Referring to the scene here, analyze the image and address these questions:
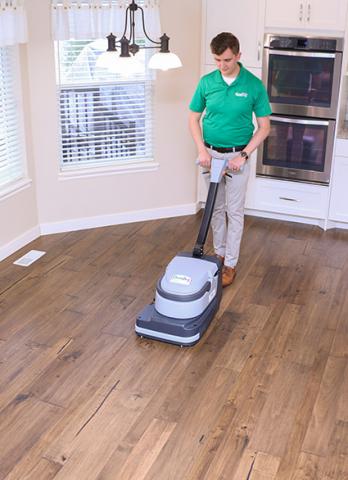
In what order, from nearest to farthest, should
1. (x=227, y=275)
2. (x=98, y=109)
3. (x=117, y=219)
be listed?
(x=227, y=275) < (x=98, y=109) < (x=117, y=219)

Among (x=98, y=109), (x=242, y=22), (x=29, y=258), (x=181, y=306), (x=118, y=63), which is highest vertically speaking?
(x=242, y=22)

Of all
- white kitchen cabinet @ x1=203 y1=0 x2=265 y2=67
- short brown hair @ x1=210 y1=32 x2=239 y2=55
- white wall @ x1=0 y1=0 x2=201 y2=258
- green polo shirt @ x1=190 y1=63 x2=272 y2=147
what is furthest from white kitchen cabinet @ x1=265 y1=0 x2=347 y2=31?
short brown hair @ x1=210 y1=32 x2=239 y2=55

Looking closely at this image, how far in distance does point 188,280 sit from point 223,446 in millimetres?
928

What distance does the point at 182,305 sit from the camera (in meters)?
3.39

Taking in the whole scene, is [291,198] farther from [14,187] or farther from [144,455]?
[144,455]

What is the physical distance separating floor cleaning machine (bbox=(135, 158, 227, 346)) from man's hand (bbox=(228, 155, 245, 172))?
550 millimetres

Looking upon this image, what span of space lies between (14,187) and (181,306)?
174 cm

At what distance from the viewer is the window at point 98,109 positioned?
15.2ft

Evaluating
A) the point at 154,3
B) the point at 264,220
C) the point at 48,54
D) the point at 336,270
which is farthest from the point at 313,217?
the point at 48,54

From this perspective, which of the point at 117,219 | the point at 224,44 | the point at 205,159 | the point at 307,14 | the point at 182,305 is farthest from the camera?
the point at 117,219

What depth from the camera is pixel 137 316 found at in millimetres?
3674

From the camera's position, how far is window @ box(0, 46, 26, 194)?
14.2 ft

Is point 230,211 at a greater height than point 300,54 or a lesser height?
lesser

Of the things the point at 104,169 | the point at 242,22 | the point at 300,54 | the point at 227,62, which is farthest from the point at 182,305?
the point at 242,22
